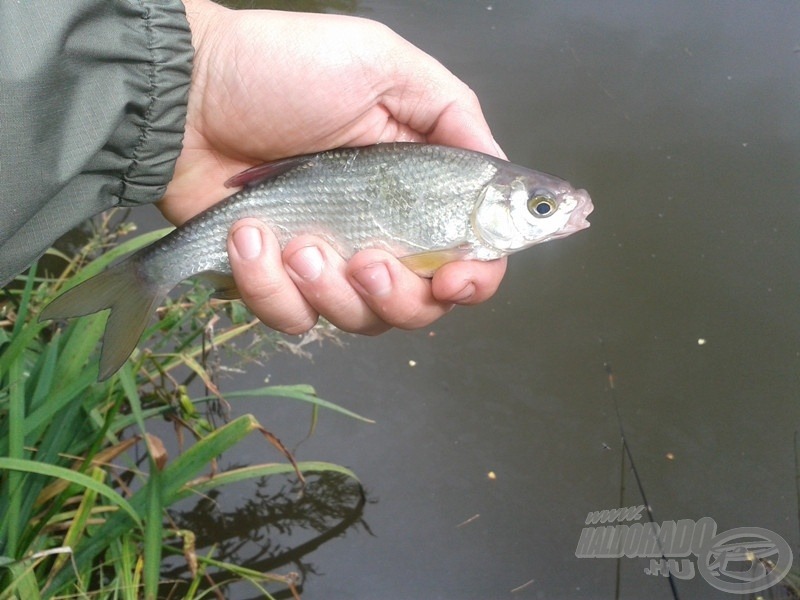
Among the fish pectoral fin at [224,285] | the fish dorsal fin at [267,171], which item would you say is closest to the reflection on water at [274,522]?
the fish pectoral fin at [224,285]

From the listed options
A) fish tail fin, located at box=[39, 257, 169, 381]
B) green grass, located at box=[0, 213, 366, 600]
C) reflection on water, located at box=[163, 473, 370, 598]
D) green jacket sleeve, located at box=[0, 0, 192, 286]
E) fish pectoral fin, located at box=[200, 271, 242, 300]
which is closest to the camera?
green jacket sleeve, located at box=[0, 0, 192, 286]

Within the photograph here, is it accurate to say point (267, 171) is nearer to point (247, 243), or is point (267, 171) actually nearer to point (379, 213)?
point (247, 243)

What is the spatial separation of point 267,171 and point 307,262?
351 millimetres

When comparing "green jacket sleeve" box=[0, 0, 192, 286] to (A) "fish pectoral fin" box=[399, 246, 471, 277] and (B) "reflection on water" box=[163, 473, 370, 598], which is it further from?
(B) "reflection on water" box=[163, 473, 370, 598]

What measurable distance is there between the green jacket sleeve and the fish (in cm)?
26

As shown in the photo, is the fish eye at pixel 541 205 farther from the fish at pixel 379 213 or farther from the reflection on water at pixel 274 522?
the reflection on water at pixel 274 522

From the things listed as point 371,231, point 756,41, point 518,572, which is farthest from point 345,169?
point 756,41

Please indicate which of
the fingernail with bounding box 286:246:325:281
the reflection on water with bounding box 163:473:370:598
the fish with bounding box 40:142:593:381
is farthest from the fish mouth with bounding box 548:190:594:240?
the reflection on water with bounding box 163:473:370:598

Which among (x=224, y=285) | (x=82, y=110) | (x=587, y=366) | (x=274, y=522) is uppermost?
(x=82, y=110)

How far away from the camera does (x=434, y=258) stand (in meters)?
2.47

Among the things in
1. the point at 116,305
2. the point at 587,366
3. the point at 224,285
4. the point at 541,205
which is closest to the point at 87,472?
the point at 116,305

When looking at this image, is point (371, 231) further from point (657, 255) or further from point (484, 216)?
point (657, 255)

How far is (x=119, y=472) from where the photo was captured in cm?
311

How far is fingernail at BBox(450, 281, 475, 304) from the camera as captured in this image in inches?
97.6
